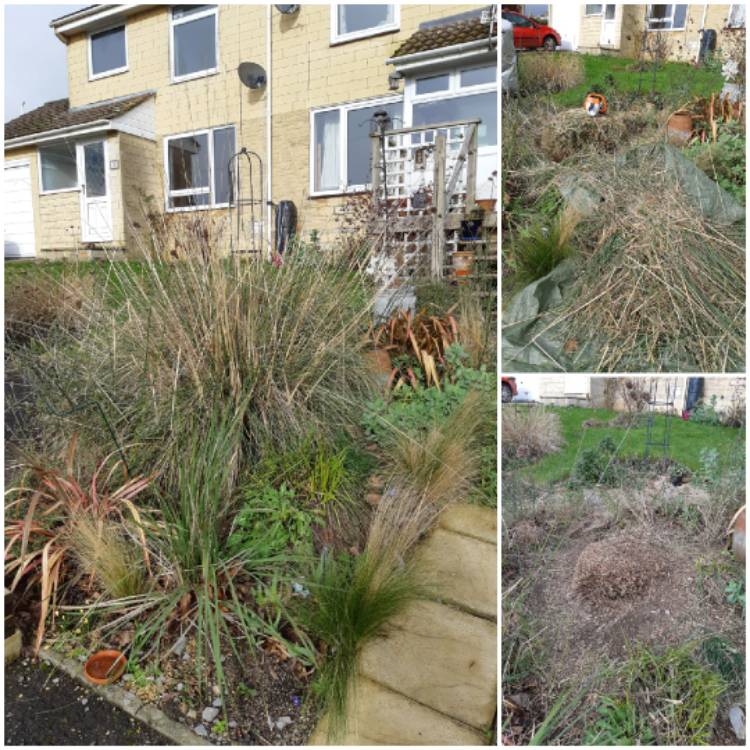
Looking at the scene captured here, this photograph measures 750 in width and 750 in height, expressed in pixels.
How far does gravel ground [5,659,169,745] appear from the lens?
1.44 m

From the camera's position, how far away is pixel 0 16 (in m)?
2.07

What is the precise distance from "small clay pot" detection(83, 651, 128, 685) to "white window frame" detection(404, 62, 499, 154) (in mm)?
7571

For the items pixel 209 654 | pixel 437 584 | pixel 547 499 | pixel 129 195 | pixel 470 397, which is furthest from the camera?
pixel 129 195

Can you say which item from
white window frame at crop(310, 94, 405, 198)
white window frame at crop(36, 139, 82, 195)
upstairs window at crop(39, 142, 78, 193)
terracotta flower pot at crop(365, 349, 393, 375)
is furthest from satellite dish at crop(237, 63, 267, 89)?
terracotta flower pot at crop(365, 349, 393, 375)

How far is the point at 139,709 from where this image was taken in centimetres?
148

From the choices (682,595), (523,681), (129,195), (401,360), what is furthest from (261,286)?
(129,195)

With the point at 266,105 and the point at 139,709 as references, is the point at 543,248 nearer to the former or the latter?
the point at 139,709

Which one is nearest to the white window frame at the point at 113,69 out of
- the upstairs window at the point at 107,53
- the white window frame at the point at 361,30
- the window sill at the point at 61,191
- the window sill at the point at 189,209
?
the upstairs window at the point at 107,53

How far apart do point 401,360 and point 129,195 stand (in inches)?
345

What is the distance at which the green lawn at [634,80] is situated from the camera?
2.55 meters

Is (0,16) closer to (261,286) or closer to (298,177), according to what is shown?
(261,286)

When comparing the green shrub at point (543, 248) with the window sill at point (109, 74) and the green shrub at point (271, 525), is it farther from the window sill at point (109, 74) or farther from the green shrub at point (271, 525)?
the window sill at point (109, 74)

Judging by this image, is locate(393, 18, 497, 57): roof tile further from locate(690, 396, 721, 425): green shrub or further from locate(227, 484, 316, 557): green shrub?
locate(227, 484, 316, 557): green shrub

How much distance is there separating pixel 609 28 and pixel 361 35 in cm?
709
